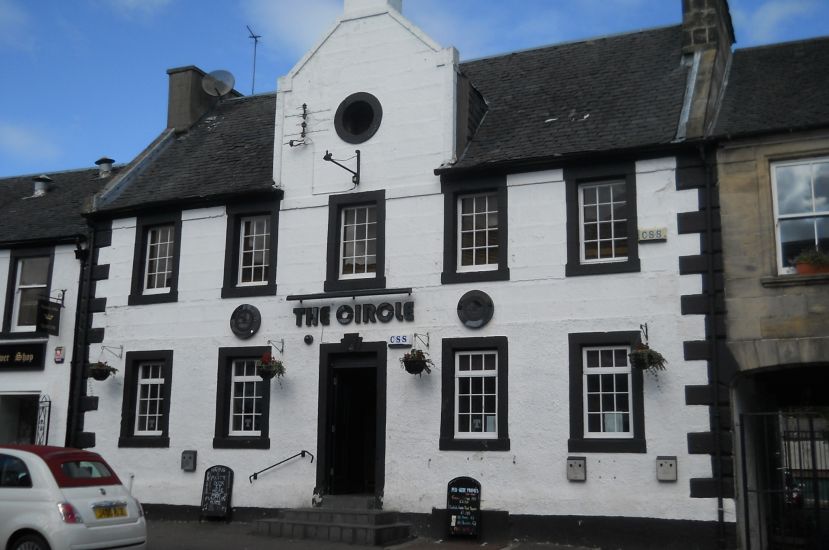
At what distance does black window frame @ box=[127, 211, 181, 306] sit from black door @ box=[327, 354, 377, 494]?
159 inches

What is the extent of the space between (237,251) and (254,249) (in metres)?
0.35

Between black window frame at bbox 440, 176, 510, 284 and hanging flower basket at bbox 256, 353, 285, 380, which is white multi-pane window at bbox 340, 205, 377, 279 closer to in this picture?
black window frame at bbox 440, 176, 510, 284

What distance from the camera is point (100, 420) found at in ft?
62.5

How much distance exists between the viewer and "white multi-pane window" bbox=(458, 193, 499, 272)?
54.0ft

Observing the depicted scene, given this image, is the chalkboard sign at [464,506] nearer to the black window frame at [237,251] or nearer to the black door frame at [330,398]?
the black door frame at [330,398]

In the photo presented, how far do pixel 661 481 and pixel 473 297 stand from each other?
4.32 m

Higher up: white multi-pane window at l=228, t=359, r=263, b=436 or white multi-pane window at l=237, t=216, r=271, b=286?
white multi-pane window at l=237, t=216, r=271, b=286

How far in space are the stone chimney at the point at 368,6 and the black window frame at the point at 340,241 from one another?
149 inches

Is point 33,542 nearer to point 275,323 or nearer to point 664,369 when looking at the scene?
point 275,323

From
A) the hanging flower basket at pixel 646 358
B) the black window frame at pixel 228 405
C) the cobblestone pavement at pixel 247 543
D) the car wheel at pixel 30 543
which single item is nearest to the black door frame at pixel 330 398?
the black window frame at pixel 228 405

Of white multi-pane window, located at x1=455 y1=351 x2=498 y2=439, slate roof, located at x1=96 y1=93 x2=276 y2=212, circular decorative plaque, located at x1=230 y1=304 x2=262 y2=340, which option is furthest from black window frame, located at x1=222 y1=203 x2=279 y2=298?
white multi-pane window, located at x1=455 y1=351 x2=498 y2=439

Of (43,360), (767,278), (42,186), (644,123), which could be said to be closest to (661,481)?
(767,278)

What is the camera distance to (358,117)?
59.9 ft

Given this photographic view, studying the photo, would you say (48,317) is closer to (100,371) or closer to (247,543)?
(100,371)
